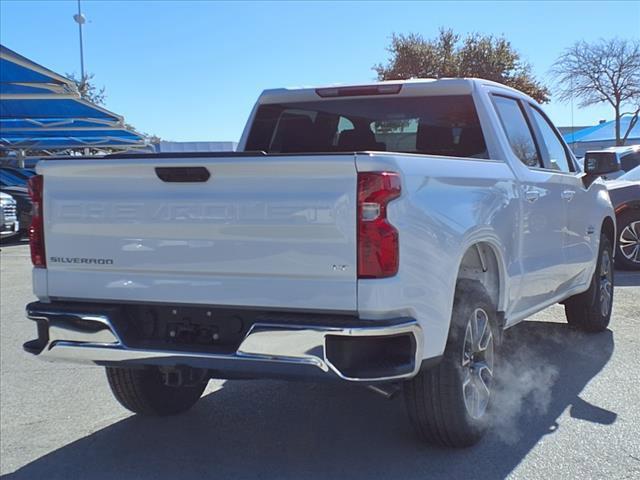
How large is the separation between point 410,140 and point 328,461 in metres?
2.38

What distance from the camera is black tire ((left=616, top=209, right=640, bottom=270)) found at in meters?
9.59

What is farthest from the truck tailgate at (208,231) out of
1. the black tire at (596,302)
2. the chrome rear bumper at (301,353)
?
the black tire at (596,302)

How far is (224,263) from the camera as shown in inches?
127


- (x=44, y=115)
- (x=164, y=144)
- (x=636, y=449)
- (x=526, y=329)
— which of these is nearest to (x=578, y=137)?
(x=164, y=144)

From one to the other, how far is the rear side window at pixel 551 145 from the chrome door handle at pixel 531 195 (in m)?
0.76

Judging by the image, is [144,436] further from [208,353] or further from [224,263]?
[224,263]

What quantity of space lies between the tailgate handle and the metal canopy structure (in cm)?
1140

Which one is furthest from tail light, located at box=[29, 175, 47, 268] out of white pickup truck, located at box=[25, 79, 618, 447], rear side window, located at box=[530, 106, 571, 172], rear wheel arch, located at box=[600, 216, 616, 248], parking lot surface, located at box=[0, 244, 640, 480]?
rear wheel arch, located at box=[600, 216, 616, 248]

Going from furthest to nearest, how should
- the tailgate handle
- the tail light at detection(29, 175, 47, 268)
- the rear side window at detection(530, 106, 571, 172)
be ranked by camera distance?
the rear side window at detection(530, 106, 571, 172), the tail light at detection(29, 175, 47, 268), the tailgate handle

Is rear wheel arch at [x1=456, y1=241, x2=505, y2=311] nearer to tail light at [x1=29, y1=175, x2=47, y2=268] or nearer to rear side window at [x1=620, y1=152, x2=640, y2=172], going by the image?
tail light at [x1=29, y1=175, x2=47, y2=268]

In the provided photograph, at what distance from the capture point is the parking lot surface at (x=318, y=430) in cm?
367

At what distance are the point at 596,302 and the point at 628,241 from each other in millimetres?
4018

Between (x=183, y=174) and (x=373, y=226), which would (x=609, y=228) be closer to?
(x=373, y=226)

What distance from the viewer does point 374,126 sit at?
509cm
